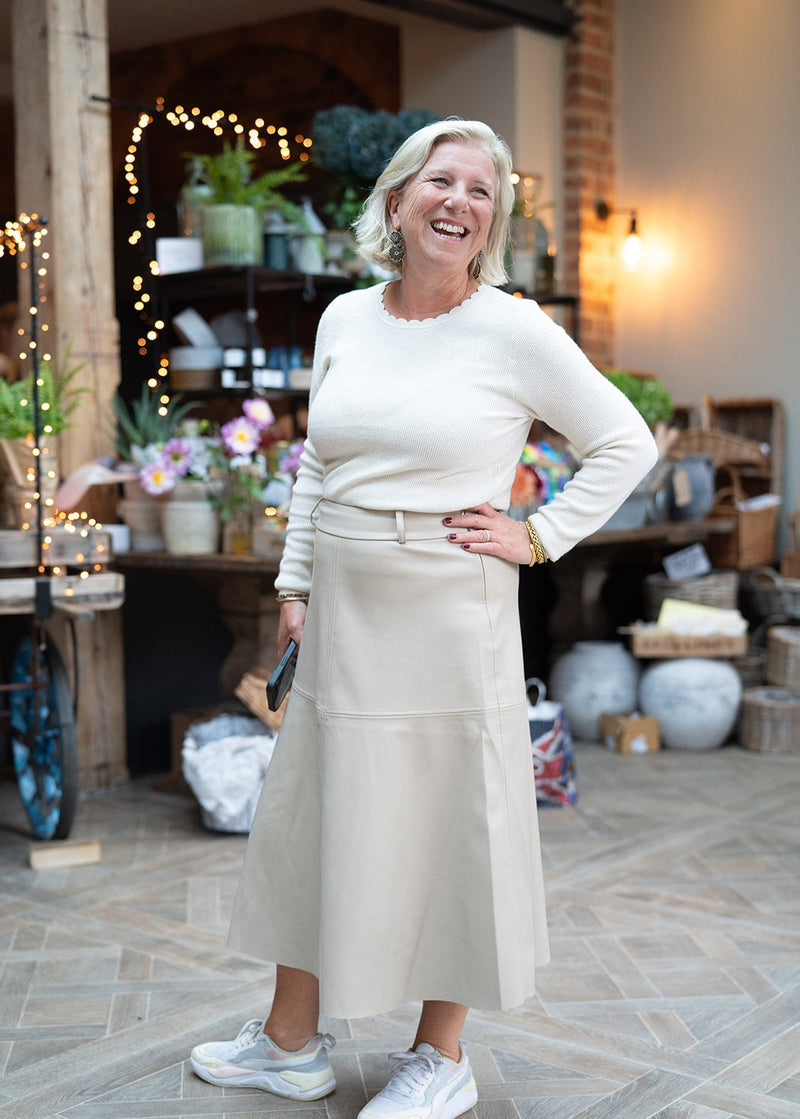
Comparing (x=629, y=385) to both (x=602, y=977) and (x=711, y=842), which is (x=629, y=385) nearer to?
(x=711, y=842)

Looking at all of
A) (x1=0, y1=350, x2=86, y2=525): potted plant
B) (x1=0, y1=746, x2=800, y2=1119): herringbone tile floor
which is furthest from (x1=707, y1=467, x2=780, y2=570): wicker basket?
(x1=0, y1=350, x2=86, y2=525): potted plant

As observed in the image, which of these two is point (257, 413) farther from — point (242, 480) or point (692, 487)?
point (692, 487)

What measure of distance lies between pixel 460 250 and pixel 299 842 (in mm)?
1034

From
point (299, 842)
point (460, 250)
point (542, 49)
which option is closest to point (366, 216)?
point (460, 250)

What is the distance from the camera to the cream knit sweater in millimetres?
2219

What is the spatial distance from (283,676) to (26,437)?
2059mm

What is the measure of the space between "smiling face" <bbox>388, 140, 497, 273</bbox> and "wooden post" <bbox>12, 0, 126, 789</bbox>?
2547mm

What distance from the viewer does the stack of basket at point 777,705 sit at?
5.48 metres

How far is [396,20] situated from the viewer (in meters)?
7.47

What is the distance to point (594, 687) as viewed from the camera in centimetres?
570

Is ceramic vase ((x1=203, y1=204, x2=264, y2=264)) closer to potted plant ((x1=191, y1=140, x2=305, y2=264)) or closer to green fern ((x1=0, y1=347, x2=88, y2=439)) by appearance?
potted plant ((x1=191, y1=140, x2=305, y2=264))

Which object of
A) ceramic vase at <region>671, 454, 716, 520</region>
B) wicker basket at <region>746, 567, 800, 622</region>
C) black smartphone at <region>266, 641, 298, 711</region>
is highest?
ceramic vase at <region>671, 454, 716, 520</region>

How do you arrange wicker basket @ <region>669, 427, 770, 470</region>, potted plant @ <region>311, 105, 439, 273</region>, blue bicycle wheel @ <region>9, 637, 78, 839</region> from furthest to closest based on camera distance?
wicker basket @ <region>669, 427, 770, 470</region>, potted plant @ <region>311, 105, 439, 273</region>, blue bicycle wheel @ <region>9, 637, 78, 839</region>

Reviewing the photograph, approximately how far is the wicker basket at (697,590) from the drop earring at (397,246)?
387cm
